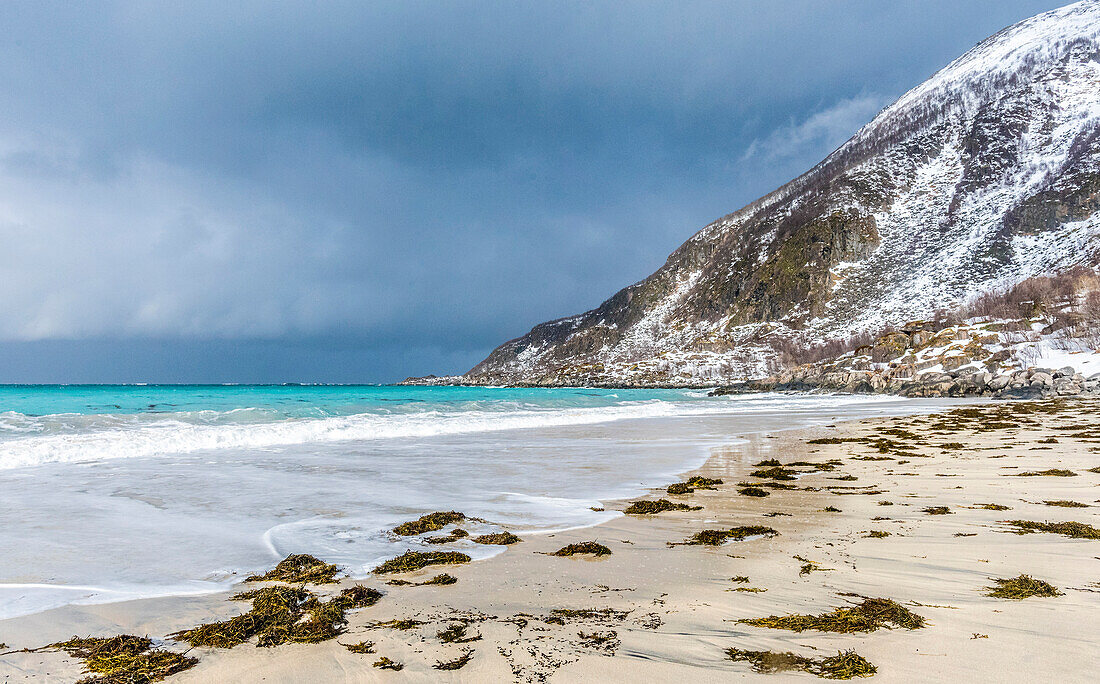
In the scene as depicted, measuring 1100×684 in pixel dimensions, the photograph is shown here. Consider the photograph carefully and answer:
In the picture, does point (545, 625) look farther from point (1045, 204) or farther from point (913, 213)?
point (913, 213)

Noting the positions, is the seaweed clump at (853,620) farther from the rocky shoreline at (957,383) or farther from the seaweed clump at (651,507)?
the rocky shoreline at (957,383)

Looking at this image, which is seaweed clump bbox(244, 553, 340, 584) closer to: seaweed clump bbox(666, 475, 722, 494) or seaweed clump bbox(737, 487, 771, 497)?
seaweed clump bbox(666, 475, 722, 494)

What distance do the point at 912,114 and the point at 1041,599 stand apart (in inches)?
6131

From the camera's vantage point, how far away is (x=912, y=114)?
125 metres

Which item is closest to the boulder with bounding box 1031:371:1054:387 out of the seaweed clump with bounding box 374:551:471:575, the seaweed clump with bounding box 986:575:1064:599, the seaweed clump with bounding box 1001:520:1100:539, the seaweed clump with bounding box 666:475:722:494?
the seaweed clump with bounding box 666:475:722:494

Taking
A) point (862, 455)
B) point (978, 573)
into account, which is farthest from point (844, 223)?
point (978, 573)

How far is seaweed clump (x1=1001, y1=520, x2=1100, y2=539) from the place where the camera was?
5.28m

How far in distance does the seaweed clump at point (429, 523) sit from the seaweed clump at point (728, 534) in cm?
276

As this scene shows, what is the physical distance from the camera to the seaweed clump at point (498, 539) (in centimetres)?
569

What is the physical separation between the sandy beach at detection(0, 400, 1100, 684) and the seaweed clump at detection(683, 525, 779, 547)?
0.11m

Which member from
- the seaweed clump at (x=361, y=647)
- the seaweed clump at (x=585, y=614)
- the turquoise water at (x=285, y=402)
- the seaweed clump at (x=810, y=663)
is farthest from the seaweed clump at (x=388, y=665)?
the turquoise water at (x=285, y=402)

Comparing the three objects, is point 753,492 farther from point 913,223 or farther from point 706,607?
point 913,223

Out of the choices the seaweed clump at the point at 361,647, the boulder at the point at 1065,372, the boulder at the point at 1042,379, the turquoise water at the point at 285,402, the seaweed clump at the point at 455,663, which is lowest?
the turquoise water at the point at 285,402

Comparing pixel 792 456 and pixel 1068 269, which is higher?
pixel 1068 269
